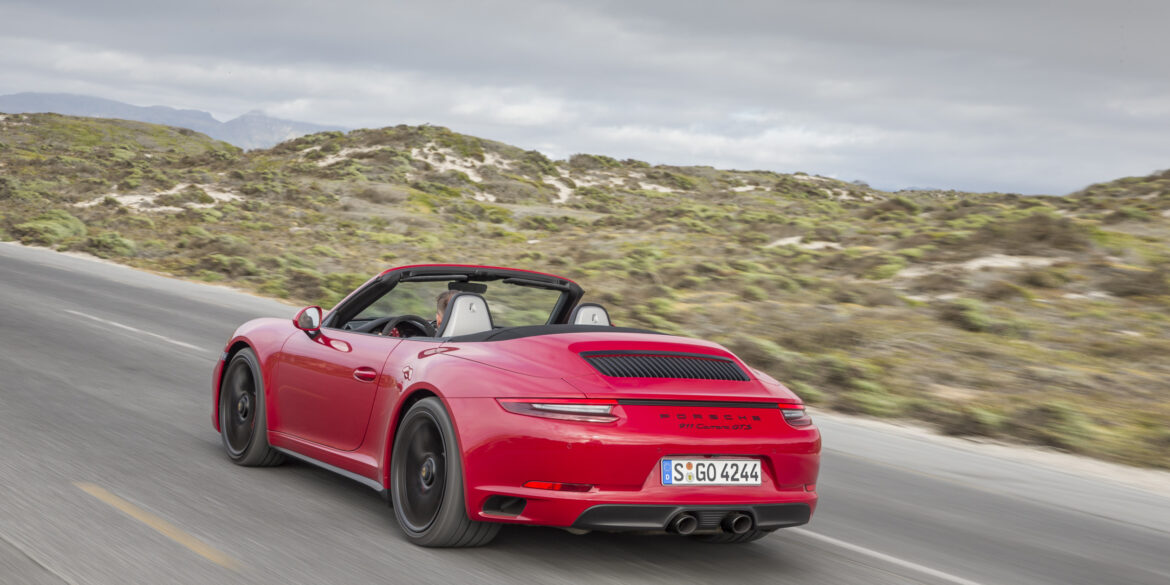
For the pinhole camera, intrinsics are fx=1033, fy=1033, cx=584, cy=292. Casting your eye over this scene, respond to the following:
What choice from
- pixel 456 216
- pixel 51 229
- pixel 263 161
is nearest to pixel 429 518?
pixel 51 229

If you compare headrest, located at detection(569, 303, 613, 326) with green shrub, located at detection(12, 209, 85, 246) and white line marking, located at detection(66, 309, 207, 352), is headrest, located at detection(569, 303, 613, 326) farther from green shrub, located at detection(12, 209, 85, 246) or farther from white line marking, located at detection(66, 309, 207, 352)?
green shrub, located at detection(12, 209, 85, 246)

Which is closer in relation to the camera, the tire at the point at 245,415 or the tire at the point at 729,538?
the tire at the point at 729,538

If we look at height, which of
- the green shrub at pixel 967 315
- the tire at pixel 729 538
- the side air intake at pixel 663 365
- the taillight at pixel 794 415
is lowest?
the tire at pixel 729 538

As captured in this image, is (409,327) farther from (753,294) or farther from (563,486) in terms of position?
(753,294)

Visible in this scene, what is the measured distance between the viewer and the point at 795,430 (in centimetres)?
460

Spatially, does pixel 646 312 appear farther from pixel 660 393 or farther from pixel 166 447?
pixel 660 393

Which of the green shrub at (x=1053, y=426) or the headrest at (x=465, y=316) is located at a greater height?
the headrest at (x=465, y=316)

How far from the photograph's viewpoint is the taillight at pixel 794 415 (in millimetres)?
4648

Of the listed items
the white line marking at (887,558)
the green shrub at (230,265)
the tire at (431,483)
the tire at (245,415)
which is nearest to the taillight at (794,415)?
the white line marking at (887,558)

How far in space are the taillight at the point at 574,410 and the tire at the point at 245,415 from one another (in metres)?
2.50

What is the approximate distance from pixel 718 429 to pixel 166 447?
392 centimetres

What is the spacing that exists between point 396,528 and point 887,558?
2.41 meters

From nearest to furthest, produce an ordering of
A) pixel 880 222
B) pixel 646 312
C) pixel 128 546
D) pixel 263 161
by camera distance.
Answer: pixel 128 546 → pixel 646 312 → pixel 880 222 → pixel 263 161

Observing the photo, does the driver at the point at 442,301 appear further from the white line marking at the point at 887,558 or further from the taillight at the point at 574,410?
the white line marking at the point at 887,558
